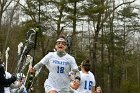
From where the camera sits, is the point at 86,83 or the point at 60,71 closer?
the point at 60,71

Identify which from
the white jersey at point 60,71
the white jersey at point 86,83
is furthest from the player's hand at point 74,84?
the white jersey at point 86,83

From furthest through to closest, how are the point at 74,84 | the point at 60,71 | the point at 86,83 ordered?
the point at 86,83, the point at 60,71, the point at 74,84

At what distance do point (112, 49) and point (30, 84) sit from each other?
38.8 meters

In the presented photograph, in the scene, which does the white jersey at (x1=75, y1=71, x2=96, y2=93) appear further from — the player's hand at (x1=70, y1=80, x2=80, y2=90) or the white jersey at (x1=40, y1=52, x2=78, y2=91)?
the player's hand at (x1=70, y1=80, x2=80, y2=90)

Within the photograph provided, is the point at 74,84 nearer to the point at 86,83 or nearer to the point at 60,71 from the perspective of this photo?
the point at 60,71

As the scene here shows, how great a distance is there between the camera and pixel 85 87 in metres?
11.5

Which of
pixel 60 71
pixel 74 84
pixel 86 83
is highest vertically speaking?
pixel 60 71

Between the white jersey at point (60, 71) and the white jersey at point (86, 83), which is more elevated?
the white jersey at point (60, 71)

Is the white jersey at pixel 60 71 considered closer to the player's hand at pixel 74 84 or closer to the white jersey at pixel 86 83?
the player's hand at pixel 74 84

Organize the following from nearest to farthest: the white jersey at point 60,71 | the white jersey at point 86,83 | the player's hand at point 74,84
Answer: the player's hand at point 74,84 < the white jersey at point 60,71 < the white jersey at point 86,83

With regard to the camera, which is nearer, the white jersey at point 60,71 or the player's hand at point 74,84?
the player's hand at point 74,84

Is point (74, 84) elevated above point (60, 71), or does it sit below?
below

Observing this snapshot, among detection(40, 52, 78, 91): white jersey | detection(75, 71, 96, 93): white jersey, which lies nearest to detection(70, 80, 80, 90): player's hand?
detection(40, 52, 78, 91): white jersey

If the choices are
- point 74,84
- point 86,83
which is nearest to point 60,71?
point 74,84
